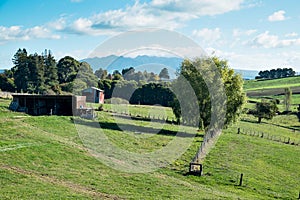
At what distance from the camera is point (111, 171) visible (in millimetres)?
26875

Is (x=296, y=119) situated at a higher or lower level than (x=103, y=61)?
lower

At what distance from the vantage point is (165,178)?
90.1 feet

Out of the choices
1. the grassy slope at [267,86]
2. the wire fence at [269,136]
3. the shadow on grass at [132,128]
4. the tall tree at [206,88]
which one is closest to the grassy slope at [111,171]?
the shadow on grass at [132,128]

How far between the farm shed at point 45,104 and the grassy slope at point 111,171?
5.41 metres

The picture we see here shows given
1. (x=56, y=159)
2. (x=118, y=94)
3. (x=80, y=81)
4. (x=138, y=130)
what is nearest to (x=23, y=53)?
(x=80, y=81)

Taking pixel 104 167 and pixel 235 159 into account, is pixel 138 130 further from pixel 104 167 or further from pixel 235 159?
pixel 104 167

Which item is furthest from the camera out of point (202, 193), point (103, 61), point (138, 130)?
point (138, 130)

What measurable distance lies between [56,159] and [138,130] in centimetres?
2012

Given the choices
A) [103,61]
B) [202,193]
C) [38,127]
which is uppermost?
[103,61]

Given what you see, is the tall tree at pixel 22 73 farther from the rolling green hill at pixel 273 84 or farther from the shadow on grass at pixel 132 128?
the rolling green hill at pixel 273 84

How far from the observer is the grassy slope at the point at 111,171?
22.0 metres

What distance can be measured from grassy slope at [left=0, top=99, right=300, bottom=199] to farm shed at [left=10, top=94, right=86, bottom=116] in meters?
5.41

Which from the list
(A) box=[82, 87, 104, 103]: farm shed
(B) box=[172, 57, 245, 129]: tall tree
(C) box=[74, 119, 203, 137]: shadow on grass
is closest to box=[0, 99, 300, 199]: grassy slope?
(C) box=[74, 119, 203, 137]: shadow on grass

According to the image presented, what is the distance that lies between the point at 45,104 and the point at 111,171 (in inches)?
1059
